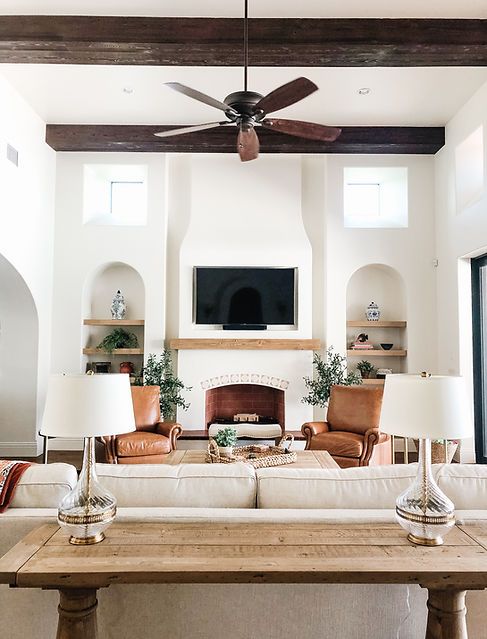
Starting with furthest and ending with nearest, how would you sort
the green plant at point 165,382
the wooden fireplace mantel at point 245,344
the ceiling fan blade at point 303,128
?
the wooden fireplace mantel at point 245,344 → the green plant at point 165,382 → the ceiling fan blade at point 303,128

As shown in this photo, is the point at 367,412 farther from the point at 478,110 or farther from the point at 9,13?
the point at 9,13

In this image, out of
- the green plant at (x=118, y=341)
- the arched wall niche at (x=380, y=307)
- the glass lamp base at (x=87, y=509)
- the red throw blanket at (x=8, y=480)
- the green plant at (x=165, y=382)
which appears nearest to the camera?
the glass lamp base at (x=87, y=509)

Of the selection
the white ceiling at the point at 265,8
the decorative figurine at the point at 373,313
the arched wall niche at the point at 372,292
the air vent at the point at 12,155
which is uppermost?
the white ceiling at the point at 265,8

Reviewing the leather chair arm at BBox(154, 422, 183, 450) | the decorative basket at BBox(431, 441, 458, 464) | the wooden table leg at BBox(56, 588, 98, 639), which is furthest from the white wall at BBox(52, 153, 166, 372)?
the wooden table leg at BBox(56, 588, 98, 639)

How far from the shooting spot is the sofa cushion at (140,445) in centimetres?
448

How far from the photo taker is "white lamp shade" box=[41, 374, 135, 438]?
1.63m

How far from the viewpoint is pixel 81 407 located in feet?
5.38

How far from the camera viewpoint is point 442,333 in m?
5.96

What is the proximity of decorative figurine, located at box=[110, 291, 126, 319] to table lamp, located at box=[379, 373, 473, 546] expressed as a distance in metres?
5.12

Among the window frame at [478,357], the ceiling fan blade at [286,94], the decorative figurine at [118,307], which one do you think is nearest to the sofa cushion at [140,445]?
the decorative figurine at [118,307]

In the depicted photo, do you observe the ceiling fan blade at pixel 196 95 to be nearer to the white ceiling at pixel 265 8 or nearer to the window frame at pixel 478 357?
the white ceiling at pixel 265 8

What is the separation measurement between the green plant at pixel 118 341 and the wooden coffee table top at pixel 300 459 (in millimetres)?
2281

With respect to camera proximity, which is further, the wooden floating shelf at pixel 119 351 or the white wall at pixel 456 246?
the wooden floating shelf at pixel 119 351

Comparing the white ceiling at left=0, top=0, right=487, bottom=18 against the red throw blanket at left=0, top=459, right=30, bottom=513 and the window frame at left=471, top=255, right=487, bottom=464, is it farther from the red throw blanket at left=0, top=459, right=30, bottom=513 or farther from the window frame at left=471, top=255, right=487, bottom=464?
the red throw blanket at left=0, top=459, right=30, bottom=513
